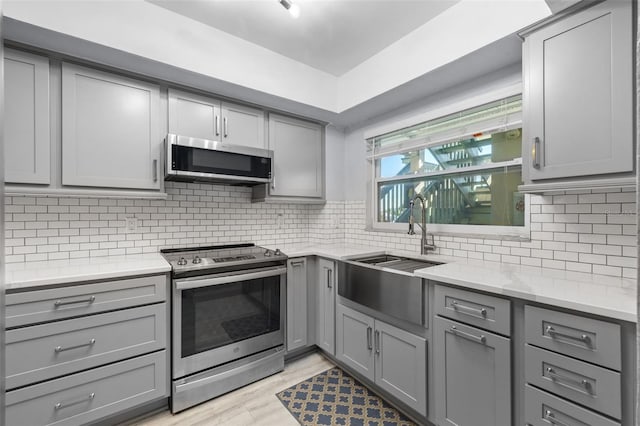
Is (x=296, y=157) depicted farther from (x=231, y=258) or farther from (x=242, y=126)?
(x=231, y=258)

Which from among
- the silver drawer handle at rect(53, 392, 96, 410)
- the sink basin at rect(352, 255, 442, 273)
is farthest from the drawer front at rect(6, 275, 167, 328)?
the sink basin at rect(352, 255, 442, 273)

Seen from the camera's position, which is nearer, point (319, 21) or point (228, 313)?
point (319, 21)

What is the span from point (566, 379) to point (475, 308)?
0.41m

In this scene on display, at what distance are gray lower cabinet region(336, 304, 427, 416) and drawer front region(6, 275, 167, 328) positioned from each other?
4.38 ft

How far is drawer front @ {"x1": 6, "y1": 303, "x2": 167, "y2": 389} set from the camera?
152 centimetres

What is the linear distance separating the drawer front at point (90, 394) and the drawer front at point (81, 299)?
35 cm

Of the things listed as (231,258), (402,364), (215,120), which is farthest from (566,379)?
(215,120)

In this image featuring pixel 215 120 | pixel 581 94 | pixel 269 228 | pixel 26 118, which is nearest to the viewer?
pixel 581 94

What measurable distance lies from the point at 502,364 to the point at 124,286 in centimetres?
206

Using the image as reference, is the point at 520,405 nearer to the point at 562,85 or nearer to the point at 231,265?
the point at 562,85

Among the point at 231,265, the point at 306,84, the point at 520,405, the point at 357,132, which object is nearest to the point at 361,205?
the point at 357,132

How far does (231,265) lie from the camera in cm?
214

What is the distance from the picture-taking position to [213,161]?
89.6 inches

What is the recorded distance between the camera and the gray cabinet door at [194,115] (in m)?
2.23
